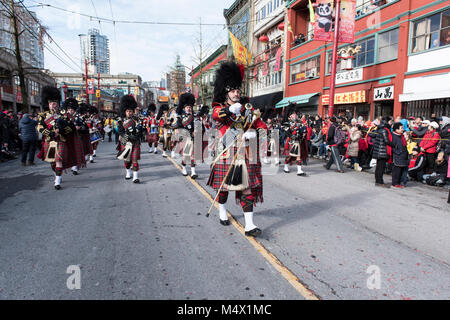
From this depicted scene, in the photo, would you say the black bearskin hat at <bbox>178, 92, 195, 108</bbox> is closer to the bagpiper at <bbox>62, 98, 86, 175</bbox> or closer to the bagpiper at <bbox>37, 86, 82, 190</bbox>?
the bagpiper at <bbox>62, 98, 86, 175</bbox>

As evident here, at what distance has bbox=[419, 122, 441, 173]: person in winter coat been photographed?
27.9 feet

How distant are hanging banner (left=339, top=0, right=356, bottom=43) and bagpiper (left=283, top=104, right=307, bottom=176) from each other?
26.7 ft

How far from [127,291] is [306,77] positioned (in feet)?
78.2

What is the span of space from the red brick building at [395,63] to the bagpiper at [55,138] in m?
14.3

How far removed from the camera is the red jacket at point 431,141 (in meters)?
8.48

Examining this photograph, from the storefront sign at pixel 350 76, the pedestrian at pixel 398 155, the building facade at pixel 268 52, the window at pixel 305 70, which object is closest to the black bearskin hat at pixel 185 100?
the pedestrian at pixel 398 155

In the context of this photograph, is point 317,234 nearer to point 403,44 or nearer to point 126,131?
point 126,131

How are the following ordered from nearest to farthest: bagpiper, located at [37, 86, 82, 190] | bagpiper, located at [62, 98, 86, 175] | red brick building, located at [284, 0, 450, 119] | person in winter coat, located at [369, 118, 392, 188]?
bagpiper, located at [37, 86, 82, 190]
bagpiper, located at [62, 98, 86, 175]
person in winter coat, located at [369, 118, 392, 188]
red brick building, located at [284, 0, 450, 119]

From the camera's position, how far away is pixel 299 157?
9164mm

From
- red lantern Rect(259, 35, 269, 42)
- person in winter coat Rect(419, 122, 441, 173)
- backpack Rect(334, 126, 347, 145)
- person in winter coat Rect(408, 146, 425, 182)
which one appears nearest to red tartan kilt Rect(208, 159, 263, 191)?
person in winter coat Rect(408, 146, 425, 182)

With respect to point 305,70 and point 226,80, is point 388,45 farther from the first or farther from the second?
point 226,80

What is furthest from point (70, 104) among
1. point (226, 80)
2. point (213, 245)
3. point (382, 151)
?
point (382, 151)

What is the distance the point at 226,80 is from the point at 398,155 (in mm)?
5766

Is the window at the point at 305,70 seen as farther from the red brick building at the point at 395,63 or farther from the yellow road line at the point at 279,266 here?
the yellow road line at the point at 279,266
